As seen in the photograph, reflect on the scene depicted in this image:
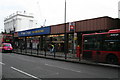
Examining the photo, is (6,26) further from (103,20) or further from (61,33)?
(103,20)

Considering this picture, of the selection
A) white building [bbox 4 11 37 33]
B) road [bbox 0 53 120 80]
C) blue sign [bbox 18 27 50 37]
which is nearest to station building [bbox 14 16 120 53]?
blue sign [bbox 18 27 50 37]

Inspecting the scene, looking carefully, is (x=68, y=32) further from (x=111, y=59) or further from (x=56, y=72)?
(x=56, y=72)

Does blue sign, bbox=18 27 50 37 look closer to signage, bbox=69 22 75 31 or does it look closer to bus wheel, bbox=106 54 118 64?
signage, bbox=69 22 75 31

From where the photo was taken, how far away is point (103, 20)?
20.2 meters

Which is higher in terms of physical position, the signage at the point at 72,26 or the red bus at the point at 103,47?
the signage at the point at 72,26

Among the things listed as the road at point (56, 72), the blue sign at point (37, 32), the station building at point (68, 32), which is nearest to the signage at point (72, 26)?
the station building at point (68, 32)

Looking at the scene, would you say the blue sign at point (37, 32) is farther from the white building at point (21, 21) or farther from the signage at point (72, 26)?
the white building at point (21, 21)

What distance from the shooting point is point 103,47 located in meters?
14.5

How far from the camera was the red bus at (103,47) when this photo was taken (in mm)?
13336

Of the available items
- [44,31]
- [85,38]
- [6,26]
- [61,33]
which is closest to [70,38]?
[61,33]

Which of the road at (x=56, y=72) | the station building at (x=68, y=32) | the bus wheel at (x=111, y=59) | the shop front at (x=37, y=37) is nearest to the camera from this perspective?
the road at (x=56, y=72)

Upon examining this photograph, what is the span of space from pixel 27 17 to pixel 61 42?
4245cm

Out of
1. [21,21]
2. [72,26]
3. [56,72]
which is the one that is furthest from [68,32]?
[21,21]

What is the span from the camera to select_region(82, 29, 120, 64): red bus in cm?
1334
